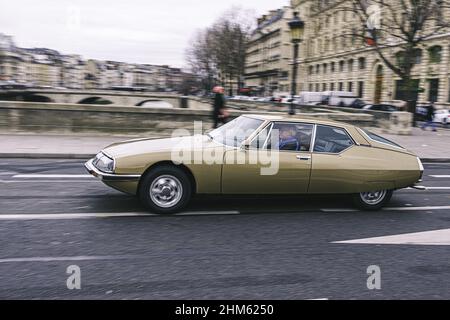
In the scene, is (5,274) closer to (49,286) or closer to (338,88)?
(49,286)

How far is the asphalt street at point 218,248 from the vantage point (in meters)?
3.94

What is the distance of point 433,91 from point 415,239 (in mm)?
→ 46356

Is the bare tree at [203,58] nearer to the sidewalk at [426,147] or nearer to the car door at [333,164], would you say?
the sidewalk at [426,147]

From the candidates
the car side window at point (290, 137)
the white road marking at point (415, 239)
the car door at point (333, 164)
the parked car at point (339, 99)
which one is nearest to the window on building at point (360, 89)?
the parked car at point (339, 99)

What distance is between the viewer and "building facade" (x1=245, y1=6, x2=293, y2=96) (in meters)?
98.6

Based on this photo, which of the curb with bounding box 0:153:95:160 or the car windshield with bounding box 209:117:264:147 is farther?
the curb with bounding box 0:153:95:160

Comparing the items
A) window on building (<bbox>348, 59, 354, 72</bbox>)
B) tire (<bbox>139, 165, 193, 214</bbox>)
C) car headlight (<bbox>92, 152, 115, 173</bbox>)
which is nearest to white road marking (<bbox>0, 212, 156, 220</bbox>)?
tire (<bbox>139, 165, 193, 214</bbox>)

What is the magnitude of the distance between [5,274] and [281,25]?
10306 centimetres

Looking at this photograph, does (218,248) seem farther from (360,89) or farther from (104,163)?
(360,89)

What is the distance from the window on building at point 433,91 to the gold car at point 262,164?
44.1 meters

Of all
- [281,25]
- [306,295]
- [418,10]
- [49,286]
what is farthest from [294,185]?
[281,25]

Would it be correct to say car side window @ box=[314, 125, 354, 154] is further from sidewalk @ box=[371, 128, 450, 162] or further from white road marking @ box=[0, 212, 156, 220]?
sidewalk @ box=[371, 128, 450, 162]

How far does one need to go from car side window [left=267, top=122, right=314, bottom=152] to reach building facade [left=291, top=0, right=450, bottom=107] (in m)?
24.0

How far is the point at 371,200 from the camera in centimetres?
704
